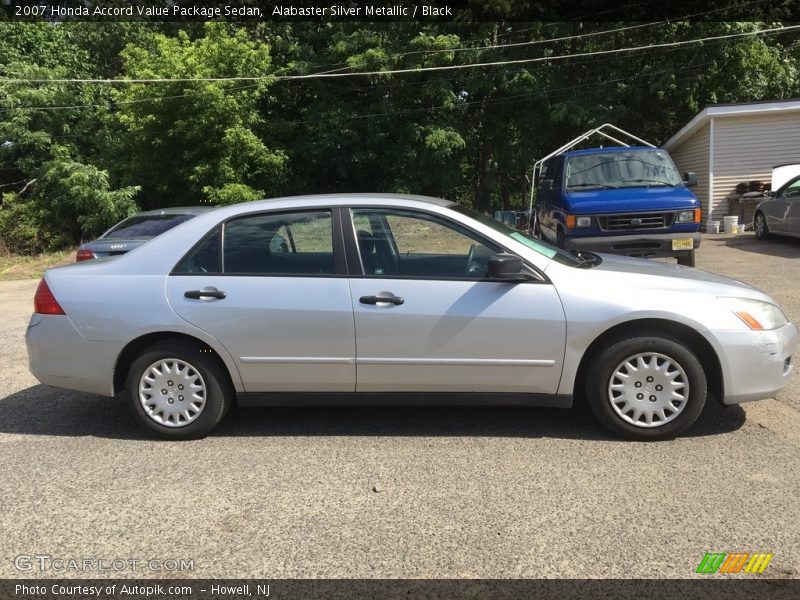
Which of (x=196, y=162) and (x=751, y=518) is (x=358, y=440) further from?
(x=196, y=162)

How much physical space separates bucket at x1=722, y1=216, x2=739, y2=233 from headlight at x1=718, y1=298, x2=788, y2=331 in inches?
596

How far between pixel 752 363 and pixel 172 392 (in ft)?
12.0

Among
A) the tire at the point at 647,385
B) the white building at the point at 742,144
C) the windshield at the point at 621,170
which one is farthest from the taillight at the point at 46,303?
the white building at the point at 742,144

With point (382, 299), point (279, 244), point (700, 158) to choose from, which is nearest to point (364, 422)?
point (382, 299)

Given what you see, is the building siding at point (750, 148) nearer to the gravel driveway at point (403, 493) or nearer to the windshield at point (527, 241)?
the gravel driveway at point (403, 493)

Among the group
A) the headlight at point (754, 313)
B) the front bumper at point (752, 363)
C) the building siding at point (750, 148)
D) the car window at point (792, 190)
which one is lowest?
the front bumper at point (752, 363)

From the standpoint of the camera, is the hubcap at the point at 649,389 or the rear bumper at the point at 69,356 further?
the rear bumper at the point at 69,356

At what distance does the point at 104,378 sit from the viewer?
Result: 4.32 metres

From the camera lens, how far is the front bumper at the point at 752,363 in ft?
12.9

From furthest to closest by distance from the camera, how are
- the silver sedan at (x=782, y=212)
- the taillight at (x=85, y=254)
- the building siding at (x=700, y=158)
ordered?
1. the building siding at (x=700, y=158)
2. the silver sedan at (x=782, y=212)
3. the taillight at (x=85, y=254)

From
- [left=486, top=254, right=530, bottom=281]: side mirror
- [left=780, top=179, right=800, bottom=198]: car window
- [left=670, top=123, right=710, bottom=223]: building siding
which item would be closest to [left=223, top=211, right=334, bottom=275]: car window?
[left=486, top=254, right=530, bottom=281]: side mirror

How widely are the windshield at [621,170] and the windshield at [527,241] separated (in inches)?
246

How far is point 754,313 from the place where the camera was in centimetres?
401

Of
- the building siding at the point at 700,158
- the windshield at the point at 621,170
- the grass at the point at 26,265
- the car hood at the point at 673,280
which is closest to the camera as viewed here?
the car hood at the point at 673,280
